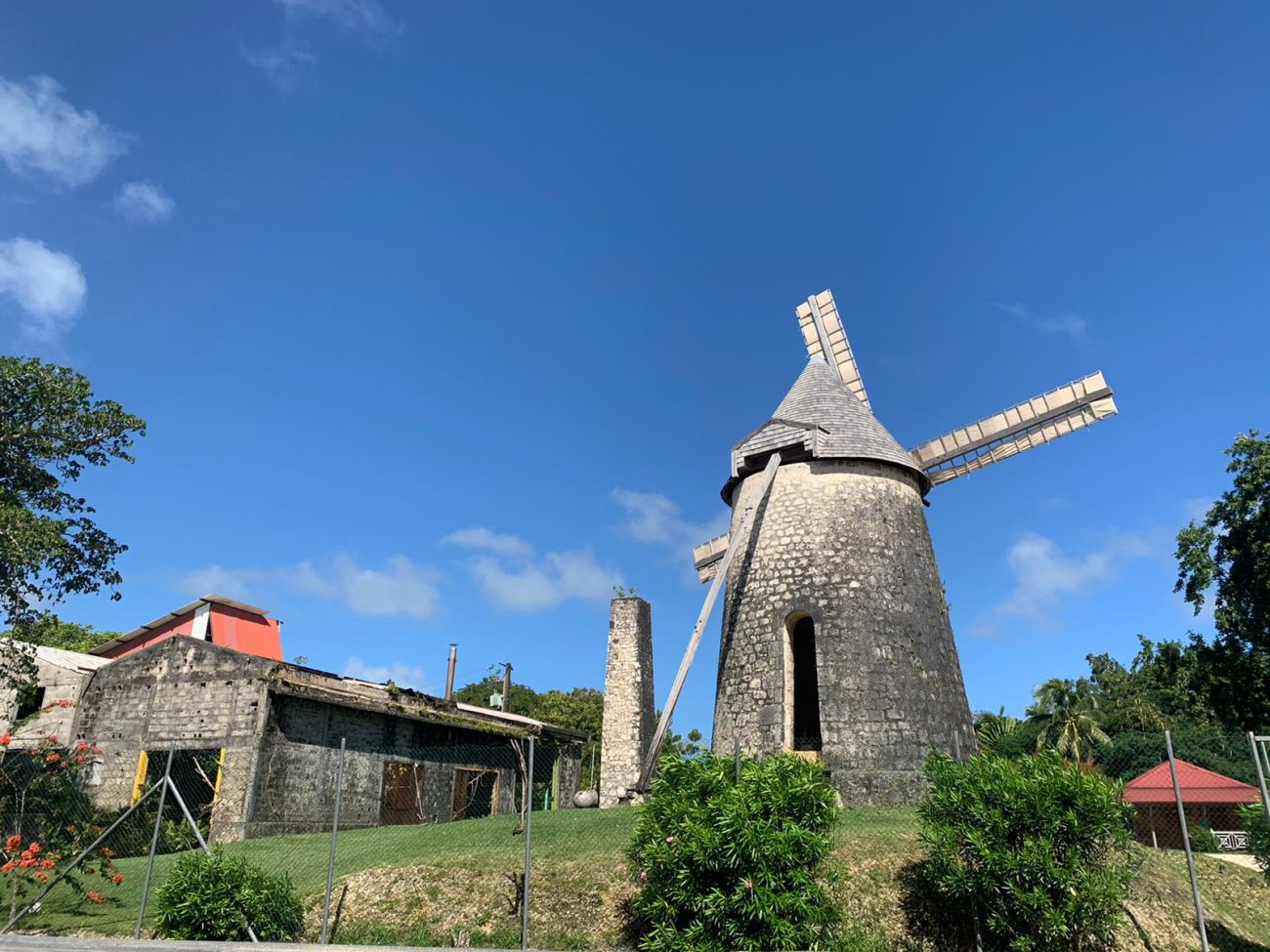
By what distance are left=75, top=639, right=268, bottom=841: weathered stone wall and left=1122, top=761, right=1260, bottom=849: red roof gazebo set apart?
80.7 ft

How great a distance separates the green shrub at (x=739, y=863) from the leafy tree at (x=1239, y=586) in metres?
20.4

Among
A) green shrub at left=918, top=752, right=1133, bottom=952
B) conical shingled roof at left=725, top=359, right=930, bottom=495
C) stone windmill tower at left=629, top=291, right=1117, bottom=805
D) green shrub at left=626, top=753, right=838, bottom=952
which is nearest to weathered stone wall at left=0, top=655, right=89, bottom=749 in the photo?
stone windmill tower at left=629, top=291, right=1117, bottom=805

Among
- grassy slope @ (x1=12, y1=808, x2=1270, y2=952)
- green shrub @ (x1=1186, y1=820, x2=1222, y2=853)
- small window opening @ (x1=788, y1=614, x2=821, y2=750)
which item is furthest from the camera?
green shrub @ (x1=1186, y1=820, x2=1222, y2=853)

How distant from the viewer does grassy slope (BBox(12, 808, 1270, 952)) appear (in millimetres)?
10148

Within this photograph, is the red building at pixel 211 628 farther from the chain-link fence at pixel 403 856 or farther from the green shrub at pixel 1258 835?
the green shrub at pixel 1258 835

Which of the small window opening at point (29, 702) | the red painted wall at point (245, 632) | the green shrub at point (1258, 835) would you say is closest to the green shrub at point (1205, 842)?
the green shrub at point (1258, 835)

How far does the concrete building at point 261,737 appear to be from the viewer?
722 inches

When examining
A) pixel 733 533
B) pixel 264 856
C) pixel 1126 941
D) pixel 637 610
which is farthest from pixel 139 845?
pixel 1126 941

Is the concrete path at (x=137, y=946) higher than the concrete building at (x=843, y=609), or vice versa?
the concrete building at (x=843, y=609)

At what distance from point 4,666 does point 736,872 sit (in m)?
17.6

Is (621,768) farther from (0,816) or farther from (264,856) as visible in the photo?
(0,816)

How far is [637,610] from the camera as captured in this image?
→ 61.7 feet

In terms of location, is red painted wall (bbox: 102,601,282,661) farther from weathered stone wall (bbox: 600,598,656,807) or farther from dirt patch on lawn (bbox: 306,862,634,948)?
dirt patch on lawn (bbox: 306,862,634,948)

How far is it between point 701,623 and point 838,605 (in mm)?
2509
